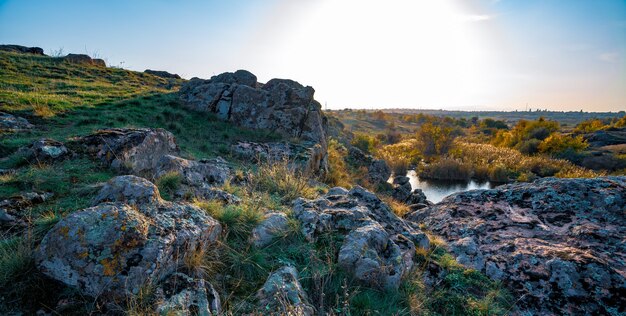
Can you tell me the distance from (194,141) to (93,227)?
781 centimetres

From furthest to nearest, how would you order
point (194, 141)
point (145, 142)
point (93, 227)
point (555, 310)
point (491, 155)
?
point (491, 155)
point (194, 141)
point (145, 142)
point (555, 310)
point (93, 227)

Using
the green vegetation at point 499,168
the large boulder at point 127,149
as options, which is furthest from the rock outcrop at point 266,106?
the green vegetation at point 499,168

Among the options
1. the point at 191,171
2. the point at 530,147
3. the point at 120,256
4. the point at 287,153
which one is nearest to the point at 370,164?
the point at 287,153

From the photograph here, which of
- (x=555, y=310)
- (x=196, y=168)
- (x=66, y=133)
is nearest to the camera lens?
(x=555, y=310)

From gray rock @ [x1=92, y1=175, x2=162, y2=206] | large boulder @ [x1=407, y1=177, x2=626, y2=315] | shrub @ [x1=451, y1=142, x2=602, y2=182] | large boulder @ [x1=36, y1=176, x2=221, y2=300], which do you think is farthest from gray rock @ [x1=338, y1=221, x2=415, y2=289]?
shrub @ [x1=451, y1=142, x2=602, y2=182]

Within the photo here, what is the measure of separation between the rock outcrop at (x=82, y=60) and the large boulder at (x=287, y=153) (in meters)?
19.6

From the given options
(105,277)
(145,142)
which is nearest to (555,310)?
(105,277)

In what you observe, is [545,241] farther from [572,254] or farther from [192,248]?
[192,248]

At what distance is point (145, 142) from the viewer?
19.6ft

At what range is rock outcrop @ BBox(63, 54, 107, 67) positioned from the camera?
21.5m

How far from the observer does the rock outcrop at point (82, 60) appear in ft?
70.5

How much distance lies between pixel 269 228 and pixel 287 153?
568 cm

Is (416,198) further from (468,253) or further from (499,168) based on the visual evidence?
(499,168)

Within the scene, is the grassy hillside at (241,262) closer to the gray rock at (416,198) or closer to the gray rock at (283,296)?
the gray rock at (283,296)
